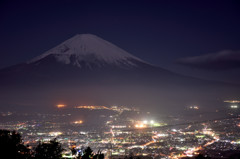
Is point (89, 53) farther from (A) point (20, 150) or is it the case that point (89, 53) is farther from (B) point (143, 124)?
(A) point (20, 150)

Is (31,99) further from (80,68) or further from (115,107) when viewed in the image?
(115,107)

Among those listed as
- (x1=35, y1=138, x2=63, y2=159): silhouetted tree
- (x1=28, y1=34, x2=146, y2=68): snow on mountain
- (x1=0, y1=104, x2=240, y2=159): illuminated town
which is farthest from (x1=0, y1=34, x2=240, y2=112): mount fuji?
(x1=35, y1=138, x2=63, y2=159): silhouetted tree

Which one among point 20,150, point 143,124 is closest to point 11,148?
point 20,150

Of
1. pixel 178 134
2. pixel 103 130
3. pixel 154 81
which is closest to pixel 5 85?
pixel 154 81

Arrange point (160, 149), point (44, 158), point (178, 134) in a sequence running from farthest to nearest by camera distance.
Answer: point (178, 134) → point (160, 149) → point (44, 158)

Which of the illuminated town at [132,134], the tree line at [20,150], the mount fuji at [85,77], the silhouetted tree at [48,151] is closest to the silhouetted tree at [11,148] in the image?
the tree line at [20,150]

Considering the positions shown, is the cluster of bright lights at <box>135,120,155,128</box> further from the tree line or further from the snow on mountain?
the snow on mountain

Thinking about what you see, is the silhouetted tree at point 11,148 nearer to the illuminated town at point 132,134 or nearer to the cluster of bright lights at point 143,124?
the illuminated town at point 132,134
